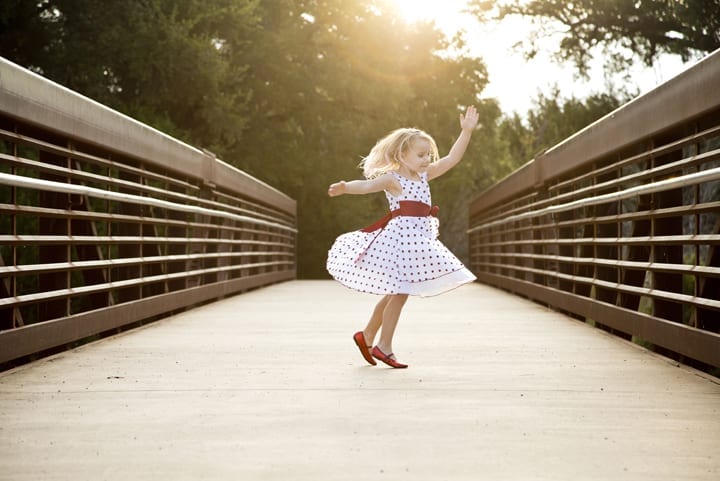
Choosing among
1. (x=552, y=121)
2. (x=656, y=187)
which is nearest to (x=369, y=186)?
(x=656, y=187)

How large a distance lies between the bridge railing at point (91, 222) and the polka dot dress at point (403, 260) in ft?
5.59

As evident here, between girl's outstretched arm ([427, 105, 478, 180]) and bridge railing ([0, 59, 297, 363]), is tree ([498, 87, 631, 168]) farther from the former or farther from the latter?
girl's outstretched arm ([427, 105, 478, 180])

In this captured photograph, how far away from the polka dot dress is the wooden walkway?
0.47 metres

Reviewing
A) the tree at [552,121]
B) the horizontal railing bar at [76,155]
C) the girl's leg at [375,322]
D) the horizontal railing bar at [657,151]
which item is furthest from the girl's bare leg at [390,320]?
the tree at [552,121]

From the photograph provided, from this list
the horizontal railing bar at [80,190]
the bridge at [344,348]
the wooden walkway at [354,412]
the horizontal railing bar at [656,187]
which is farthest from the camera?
the horizontal railing bar at [80,190]

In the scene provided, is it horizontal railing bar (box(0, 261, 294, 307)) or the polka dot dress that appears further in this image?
the polka dot dress

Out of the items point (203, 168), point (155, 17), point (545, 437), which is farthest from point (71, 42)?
point (545, 437)

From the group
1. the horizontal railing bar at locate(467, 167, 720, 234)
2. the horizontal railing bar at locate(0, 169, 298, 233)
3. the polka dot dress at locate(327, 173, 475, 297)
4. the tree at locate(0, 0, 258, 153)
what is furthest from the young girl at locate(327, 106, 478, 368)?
the tree at locate(0, 0, 258, 153)

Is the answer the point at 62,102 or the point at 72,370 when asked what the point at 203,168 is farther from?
the point at 72,370

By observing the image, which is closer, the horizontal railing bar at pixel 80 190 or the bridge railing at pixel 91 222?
the horizontal railing bar at pixel 80 190

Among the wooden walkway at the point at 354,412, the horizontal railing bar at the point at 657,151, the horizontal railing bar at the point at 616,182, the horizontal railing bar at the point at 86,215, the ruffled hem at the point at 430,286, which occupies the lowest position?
the wooden walkway at the point at 354,412

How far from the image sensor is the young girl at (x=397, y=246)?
5844 mm

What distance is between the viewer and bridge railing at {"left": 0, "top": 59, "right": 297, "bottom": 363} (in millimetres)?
5578

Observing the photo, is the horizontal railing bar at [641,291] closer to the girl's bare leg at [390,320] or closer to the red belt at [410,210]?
the red belt at [410,210]
